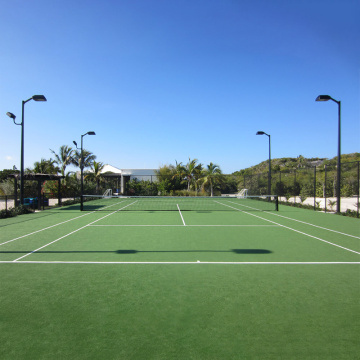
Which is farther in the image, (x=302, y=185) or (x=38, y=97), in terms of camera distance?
(x=302, y=185)

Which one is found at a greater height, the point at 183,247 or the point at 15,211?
the point at 15,211

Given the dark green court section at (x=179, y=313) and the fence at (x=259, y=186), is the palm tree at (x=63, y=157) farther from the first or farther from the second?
the dark green court section at (x=179, y=313)

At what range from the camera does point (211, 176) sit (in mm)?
35594

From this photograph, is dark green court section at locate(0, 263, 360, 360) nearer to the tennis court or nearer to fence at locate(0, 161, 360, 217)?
the tennis court

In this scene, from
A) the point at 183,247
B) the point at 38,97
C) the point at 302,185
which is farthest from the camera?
the point at 302,185

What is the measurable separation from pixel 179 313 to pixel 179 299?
0.48 m

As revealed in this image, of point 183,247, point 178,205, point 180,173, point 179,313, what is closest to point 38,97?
point 178,205

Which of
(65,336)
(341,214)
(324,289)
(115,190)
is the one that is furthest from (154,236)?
(115,190)

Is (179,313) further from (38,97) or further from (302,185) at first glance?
(302,185)

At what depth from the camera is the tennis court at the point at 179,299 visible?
3.27m

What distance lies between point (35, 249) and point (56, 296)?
3641 millimetres

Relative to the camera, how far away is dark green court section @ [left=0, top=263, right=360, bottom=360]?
10.6 ft

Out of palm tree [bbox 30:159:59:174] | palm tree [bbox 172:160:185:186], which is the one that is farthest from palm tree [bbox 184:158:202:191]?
palm tree [bbox 30:159:59:174]

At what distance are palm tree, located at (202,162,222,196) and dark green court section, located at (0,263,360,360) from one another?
97.0 feet
